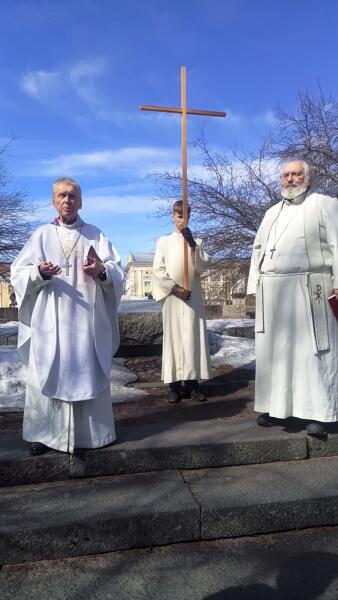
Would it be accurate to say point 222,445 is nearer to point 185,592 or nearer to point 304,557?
point 304,557

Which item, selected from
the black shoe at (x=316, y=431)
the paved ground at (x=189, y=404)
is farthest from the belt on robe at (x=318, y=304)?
the paved ground at (x=189, y=404)

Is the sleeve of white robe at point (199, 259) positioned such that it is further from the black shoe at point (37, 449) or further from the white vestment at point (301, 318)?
the black shoe at point (37, 449)

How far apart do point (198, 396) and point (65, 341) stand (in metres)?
2.32

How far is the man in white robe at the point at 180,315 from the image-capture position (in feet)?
17.8

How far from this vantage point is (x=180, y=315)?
219 inches

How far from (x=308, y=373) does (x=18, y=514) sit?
226 cm

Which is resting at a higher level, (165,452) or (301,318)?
(301,318)

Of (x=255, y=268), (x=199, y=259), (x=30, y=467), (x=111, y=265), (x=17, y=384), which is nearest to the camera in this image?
(x=30, y=467)

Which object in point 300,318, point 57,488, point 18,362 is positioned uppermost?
point 300,318

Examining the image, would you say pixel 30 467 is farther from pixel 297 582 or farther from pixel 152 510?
pixel 297 582

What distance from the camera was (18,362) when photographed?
20.9 feet

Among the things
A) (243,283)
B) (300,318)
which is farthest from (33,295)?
(243,283)

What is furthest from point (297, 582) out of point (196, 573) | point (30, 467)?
point (30, 467)

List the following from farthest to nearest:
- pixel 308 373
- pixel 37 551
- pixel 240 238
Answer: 1. pixel 240 238
2. pixel 308 373
3. pixel 37 551
